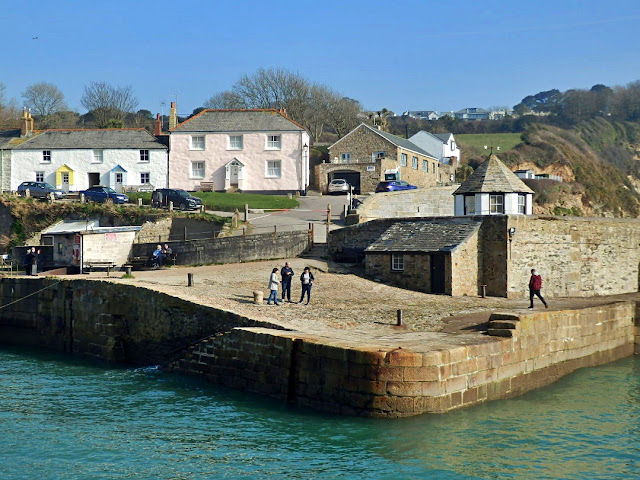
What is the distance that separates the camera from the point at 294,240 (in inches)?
1425

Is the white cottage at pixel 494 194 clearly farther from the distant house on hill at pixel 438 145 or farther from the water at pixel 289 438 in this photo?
the distant house on hill at pixel 438 145

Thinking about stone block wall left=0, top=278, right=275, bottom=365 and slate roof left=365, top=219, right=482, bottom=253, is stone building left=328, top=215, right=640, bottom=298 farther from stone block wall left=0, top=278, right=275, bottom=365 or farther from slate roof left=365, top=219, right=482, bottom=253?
stone block wall left=0, top=278, right=275, bottom=365

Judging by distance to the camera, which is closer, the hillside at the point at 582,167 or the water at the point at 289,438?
the water at the point at 289,438

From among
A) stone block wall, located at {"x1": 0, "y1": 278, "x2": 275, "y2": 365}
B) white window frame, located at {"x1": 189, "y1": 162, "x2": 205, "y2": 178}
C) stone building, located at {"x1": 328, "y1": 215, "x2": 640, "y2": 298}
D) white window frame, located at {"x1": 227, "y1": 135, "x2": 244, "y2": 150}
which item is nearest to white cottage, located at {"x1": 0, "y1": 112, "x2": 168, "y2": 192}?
white window frame, located at {"x1": 189, "y1": 162, "x2": 205, "y2": 178}

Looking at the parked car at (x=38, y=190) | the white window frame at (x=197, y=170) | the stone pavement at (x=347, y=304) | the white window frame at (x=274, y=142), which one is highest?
the white window frame at (x=274, y=142)

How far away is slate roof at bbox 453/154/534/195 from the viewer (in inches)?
1310

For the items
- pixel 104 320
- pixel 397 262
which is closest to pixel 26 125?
pixel 104 320

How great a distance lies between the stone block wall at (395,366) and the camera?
1850cm

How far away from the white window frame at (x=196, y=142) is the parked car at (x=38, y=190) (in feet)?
32.2

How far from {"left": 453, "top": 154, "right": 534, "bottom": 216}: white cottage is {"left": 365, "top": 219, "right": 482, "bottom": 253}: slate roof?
6.60 ft

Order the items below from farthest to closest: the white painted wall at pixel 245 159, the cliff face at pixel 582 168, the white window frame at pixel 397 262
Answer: the cliff face at pixel 582 168 < the white painted wall at pixel 245 159 < the white window frame at pixel 397 262

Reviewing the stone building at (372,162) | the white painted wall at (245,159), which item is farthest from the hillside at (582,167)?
the white painted wall at (245,159)

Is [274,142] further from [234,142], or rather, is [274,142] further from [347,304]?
[347,304]

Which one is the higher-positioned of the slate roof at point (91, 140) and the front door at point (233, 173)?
the slate roof at point (91, 140)
